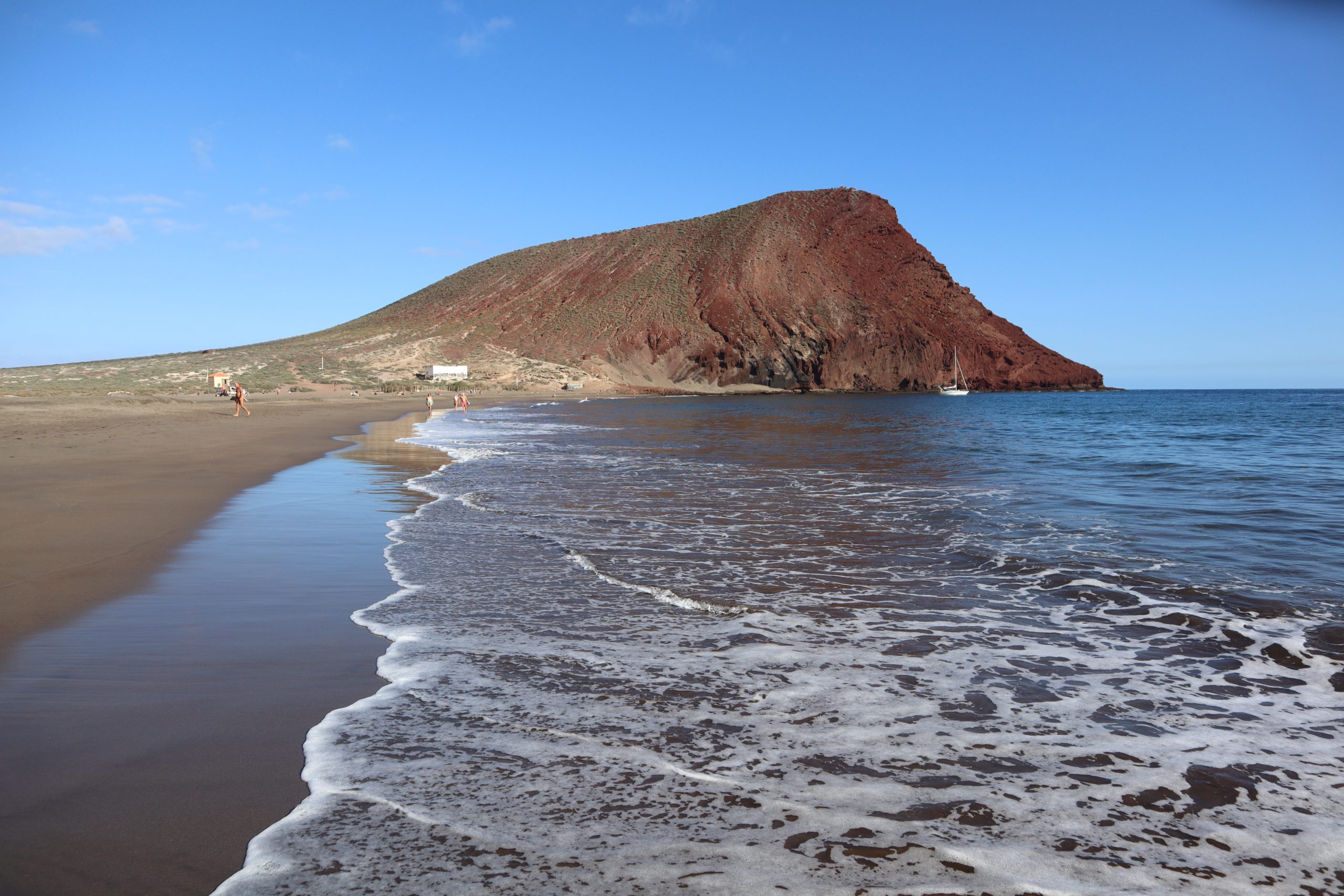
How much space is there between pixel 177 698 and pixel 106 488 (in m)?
9.49

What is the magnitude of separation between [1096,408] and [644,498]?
7926 cm

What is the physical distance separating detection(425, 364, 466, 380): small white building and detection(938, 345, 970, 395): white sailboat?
7134 centimetres

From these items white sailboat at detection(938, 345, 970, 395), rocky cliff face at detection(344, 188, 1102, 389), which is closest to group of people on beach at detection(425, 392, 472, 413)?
rocky cliff face at detection(344, 188, 1102, 389)

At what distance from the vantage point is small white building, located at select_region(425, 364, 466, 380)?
278ft

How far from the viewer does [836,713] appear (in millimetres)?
4191

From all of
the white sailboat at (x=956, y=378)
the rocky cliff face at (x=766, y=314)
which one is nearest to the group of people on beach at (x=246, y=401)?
the rocky cliff face at (x=766, y=314)

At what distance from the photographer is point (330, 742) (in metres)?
3.69

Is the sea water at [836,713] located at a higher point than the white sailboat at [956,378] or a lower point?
lower

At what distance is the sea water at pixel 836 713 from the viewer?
9.28 feet

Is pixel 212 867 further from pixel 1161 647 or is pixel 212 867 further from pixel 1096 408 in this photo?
pixel 1096 408

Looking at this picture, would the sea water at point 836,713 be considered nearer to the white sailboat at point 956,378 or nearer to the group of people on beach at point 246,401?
the group of people on beach at point 246,401

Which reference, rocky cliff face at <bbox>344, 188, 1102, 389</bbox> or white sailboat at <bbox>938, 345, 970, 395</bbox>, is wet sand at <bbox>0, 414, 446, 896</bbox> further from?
white sailboat at <bbox>938, 345, 970, 395</bbox>

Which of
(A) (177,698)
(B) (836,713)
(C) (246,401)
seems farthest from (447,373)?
(B) (836,713)

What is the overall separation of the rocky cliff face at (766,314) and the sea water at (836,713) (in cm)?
10199
